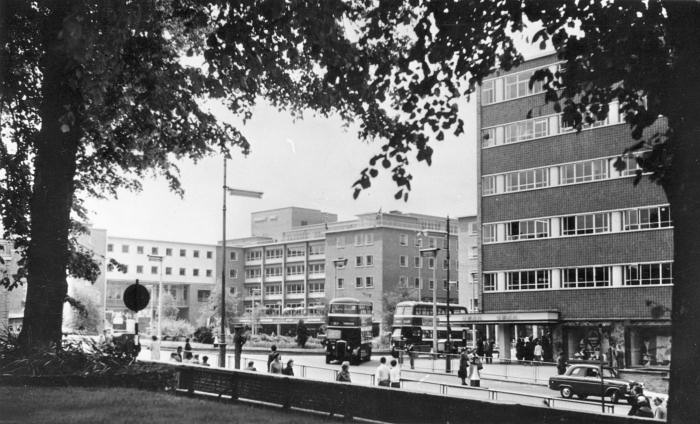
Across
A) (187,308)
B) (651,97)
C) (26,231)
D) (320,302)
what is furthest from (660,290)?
(187,308)

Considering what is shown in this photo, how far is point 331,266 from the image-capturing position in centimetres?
10700

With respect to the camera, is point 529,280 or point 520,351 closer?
point 520,351

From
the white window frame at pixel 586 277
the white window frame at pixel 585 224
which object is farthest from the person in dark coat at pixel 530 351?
the white window frame at pixel 585 224

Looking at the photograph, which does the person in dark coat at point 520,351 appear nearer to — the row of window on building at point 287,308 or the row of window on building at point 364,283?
the row of window on building at point 287,308

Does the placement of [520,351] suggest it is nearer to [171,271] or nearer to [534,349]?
[534,349]

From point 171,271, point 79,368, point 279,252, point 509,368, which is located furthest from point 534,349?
point 171,271

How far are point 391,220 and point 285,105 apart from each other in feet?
274

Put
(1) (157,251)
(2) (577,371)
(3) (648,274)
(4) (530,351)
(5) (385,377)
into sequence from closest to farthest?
(5) (385,377) → (2) (577,371) → (3) (648,274) → (4) (530,351) → (1) (157,251)

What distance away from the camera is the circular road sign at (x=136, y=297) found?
18.6m

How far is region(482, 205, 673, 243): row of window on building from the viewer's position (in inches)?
1898

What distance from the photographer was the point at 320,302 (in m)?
111

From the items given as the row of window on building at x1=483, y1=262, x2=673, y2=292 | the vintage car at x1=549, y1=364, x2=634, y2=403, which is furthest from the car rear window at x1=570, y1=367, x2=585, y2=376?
the row of window on building at x1=483, y1=262, x2=673, y2=292

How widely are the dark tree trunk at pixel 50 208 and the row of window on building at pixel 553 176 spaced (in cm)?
3805

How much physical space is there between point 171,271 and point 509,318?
80494mm
